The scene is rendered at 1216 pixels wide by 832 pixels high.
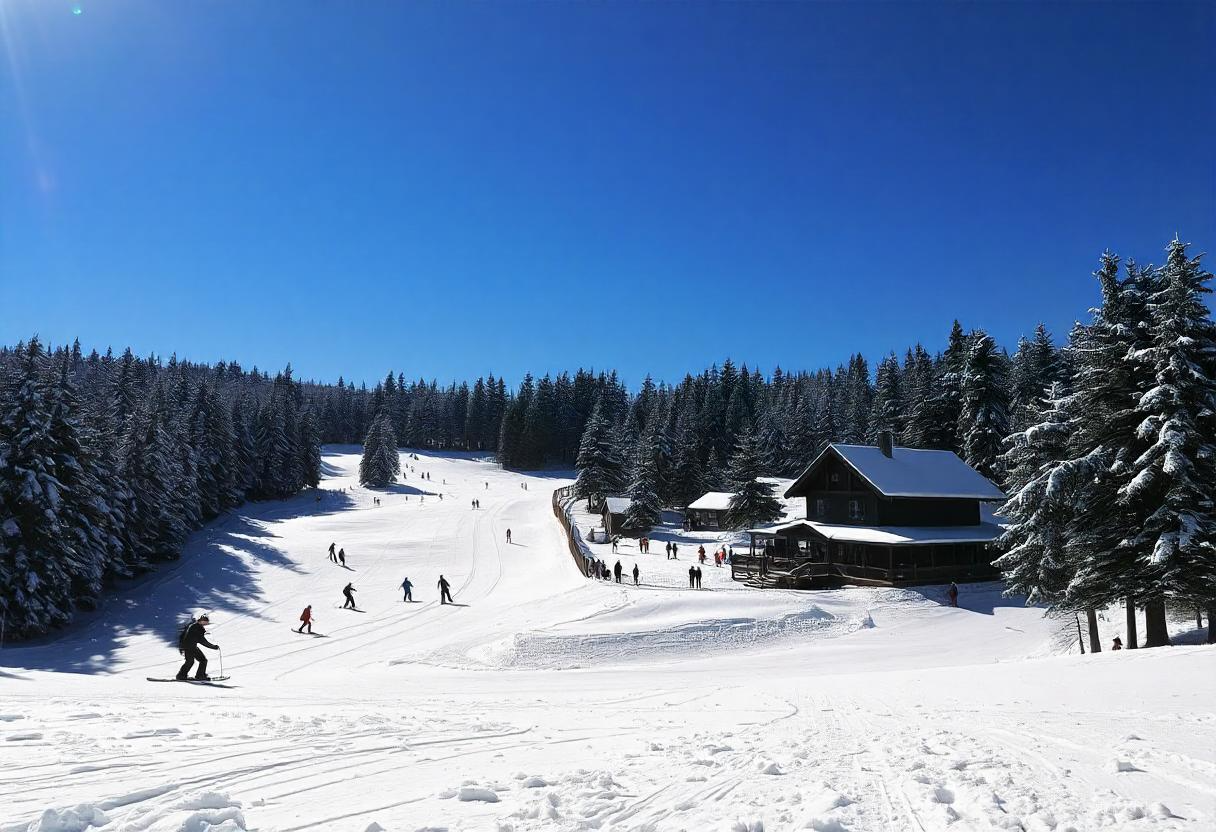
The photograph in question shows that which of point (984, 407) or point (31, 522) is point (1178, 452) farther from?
point (31, 522)

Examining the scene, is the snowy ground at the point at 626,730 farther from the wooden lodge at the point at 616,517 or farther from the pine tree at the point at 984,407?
the wooden lodge at the point at 616,517

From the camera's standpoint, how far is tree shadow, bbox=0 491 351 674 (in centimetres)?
2502

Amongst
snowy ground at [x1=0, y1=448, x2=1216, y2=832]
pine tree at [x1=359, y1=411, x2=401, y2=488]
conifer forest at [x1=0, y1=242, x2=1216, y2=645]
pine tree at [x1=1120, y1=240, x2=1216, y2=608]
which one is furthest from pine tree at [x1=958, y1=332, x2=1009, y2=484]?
pine tree at [x1=359, y1=411, x2=401, y2=488]

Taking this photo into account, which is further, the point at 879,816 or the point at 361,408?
the point at 361,408

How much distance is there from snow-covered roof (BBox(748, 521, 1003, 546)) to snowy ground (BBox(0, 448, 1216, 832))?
732 centimetres

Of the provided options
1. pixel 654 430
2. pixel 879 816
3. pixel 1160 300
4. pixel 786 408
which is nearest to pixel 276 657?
pixel 879 816

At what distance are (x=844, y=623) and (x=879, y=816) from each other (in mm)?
22982

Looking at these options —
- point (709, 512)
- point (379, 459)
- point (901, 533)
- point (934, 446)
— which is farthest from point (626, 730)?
point (379, 459)

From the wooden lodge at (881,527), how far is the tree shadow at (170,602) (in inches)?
1031

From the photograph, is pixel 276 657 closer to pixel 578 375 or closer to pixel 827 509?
pixel 827 509

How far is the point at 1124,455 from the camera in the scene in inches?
774

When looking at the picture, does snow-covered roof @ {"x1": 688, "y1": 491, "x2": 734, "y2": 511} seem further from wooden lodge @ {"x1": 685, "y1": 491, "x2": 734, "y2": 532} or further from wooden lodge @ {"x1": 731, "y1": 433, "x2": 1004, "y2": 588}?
wooden lodge @ {"x1": 731, "y1": 433, "x2": 1004, "y2": 588}

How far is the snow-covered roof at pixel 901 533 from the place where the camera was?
33681mm

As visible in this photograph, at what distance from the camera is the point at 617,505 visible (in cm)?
5569
